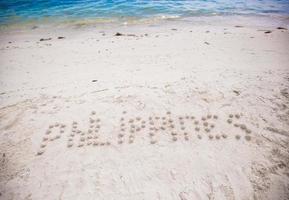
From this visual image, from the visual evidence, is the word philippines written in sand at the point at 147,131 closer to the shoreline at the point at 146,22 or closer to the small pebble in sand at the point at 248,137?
the small pebble in sand at the point at 248,137

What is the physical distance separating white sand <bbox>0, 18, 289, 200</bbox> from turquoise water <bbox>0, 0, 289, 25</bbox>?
254 inches

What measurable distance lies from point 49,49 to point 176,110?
628 centimetres

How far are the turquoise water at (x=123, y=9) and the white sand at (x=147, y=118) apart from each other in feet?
21.2

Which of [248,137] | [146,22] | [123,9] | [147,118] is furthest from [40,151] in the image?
[123,9]

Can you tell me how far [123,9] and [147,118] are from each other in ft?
41.9

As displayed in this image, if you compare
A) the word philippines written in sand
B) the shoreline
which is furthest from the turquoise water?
the word philippines written in sand

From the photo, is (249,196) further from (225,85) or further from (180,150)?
(225,85)

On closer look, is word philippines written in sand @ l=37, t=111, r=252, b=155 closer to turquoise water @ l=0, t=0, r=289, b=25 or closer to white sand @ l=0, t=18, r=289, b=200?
white sand @ l=0, t=18, r=289, b=200

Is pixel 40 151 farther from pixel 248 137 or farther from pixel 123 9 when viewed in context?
pixel 123 9

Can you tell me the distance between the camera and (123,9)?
16094mm

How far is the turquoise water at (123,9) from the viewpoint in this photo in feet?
48.6

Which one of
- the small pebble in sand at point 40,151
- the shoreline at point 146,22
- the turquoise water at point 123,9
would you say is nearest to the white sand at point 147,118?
the small pebble in sand at point 40,151

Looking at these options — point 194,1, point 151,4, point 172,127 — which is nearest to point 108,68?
point 172,127

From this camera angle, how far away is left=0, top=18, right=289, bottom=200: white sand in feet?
12.9
